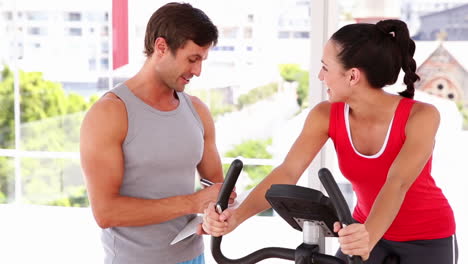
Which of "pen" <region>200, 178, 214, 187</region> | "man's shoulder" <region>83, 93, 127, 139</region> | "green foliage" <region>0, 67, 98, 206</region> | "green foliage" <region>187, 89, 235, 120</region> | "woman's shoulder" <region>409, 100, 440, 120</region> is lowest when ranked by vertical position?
"green foliage" <region>0, 67, 98, 206</region>

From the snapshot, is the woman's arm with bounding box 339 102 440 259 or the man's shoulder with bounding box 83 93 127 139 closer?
the woman's arm with bounding box 339 102 440 259

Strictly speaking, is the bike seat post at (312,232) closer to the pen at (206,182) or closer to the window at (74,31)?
the pen at (206,182)

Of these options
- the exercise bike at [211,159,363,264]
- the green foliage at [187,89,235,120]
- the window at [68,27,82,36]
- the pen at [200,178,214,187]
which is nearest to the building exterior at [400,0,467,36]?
the green foliage at [187,89,235,120]

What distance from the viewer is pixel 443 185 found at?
4270mm

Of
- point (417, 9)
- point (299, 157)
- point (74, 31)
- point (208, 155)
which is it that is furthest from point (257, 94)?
point (299, 157)

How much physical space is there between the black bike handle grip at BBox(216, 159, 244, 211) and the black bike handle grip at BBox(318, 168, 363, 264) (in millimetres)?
285

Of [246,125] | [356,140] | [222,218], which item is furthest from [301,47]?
[222,218]

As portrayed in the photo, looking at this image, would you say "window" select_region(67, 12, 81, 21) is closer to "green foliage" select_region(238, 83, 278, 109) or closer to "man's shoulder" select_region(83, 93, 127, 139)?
"green foliage" select_region(238, 83, 278, 109)

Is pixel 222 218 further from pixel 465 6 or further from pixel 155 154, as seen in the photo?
pixel 465 6

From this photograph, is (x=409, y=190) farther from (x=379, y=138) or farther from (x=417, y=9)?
(x=417, y=9)

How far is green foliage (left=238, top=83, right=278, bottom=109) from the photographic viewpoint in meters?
5.12

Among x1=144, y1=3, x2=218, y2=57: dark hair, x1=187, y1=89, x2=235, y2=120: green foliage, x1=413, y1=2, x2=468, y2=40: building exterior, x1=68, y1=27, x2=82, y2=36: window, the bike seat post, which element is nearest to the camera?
the bike seat post

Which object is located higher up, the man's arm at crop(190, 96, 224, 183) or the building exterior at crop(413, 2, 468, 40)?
the building exterior at crop(413, 2, 468, 40)

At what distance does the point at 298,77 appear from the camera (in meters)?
5.26
